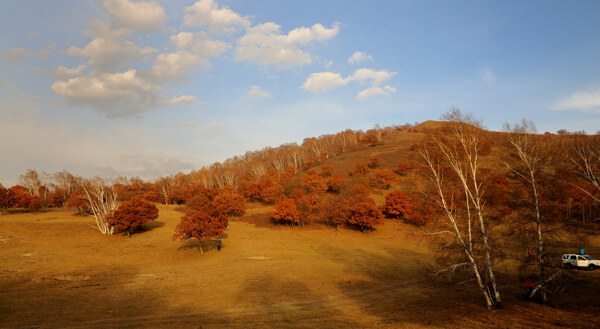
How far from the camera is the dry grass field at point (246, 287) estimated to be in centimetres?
1864

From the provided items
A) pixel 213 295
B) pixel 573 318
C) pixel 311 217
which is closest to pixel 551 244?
pixel 573 318

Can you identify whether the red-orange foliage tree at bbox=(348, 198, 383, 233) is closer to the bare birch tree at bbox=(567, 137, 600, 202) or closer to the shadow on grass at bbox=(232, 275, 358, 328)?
the shadow on grass at bbox=(232, 275, 358, 328)

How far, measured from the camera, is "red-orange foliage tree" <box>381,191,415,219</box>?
215ft

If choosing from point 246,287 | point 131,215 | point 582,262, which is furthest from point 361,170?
point 246,287

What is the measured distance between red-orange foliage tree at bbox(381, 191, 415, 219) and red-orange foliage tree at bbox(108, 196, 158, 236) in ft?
172

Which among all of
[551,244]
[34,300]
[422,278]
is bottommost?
[422,278]

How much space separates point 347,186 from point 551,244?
70794mm

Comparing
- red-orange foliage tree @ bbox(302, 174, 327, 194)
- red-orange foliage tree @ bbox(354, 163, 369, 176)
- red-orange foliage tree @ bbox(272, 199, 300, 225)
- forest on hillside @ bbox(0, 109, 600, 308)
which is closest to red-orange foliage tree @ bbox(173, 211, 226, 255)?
forest on hillside @ bbox(0, 109, 600, 308)

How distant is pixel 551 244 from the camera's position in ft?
63.2

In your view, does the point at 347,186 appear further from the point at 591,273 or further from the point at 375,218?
the point at 591,273

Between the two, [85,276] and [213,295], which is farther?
[85,276]

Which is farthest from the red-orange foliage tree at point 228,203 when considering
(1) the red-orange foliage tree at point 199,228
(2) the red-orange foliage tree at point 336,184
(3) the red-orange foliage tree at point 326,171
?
(3) the red-orange foliage tree at point 326,171

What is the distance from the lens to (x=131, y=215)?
5672 centimetres

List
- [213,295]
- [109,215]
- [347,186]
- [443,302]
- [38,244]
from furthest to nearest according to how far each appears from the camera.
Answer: [347,186], [109,215], [38,244], [213,295], [443,302]
